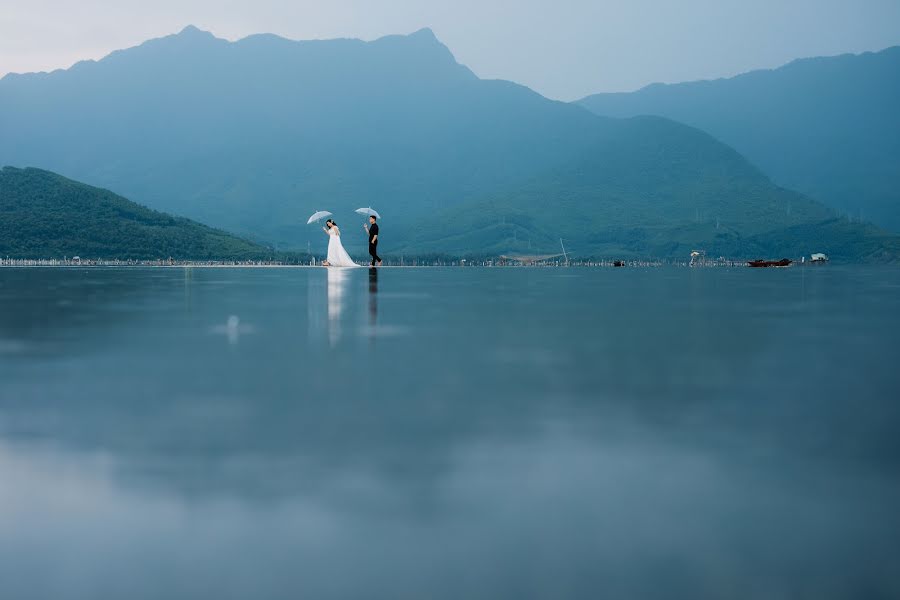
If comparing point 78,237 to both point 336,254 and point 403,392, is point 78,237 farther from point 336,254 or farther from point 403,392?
point 403,392

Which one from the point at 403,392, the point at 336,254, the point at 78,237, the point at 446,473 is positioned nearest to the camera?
the point at 446,473

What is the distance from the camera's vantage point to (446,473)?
27.8 feet

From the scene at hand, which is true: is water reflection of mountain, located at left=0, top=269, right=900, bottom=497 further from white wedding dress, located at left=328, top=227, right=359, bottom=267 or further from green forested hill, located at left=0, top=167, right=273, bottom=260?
green forested hill, located at left=0, top=167, right=273, bottom=260

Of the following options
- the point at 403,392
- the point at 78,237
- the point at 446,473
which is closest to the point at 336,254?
the point at 403,392

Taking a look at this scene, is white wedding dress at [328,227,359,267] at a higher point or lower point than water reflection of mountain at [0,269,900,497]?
higher

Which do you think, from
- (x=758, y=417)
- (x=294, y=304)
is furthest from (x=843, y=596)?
(x=294, y=304)

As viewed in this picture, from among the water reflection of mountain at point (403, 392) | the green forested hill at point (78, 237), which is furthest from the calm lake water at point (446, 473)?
the green forested hill at point (78, 237)

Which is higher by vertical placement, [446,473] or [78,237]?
[78,237]

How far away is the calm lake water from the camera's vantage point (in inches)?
238

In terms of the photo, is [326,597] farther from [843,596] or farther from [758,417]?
[758,417]

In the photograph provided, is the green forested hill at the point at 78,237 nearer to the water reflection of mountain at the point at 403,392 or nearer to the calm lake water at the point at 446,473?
the water reflection of mountain at the point at 403,392

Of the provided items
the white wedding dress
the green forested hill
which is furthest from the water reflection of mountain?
the green forested hill

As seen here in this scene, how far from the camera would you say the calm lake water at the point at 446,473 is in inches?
238

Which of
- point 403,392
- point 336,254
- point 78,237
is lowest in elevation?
point 403,392
